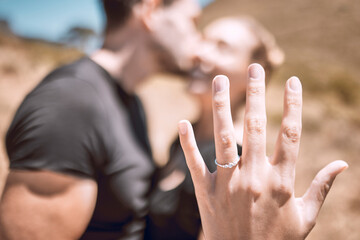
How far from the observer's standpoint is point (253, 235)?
0.76 metres

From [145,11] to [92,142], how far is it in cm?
99

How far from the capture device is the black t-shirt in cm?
110

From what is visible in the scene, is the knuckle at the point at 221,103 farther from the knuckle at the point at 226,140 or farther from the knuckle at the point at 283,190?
the knuckle at the point at 283,190

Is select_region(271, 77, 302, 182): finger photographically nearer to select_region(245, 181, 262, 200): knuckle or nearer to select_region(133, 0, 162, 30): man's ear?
select_region(245, 181, 262, 200): knuckle

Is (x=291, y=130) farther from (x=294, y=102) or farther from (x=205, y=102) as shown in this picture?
(x=205, y=102)

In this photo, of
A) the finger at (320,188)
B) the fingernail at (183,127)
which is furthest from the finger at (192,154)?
the finger at (320,188)

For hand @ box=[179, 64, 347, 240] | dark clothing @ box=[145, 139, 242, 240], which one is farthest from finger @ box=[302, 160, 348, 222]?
dark clothing @ box=[145, 139, 242, 240]

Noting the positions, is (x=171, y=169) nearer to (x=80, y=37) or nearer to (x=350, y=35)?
(x=350, y=35)

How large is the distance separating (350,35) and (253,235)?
4.08m

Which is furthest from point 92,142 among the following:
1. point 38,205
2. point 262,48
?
point 262,48

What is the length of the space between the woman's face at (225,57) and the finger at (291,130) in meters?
1.02

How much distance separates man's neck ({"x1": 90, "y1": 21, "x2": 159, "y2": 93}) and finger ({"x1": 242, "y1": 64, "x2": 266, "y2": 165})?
1.08 meters

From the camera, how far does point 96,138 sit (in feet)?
4.04

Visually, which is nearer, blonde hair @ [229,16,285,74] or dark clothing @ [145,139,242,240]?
dark clothing @ [145,139,242,240]
